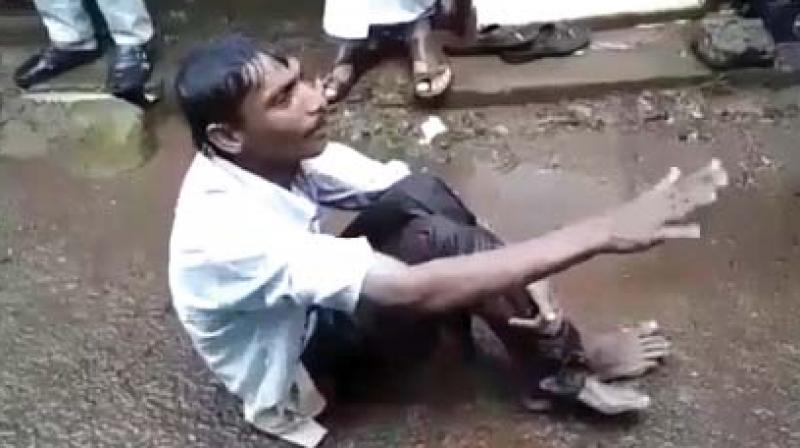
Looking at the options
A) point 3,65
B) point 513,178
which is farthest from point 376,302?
point 3,65

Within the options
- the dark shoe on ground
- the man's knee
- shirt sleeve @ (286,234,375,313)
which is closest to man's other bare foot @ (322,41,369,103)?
the dark shoe on ground

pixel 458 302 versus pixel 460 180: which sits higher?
pixel 458 302

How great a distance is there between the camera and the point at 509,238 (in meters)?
2.94

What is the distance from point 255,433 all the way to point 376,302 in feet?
1.53

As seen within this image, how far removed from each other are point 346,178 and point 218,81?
0.38 metres

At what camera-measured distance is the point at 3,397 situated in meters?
2.61

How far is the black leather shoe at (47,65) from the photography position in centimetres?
355

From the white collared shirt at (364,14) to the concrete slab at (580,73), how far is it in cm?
19

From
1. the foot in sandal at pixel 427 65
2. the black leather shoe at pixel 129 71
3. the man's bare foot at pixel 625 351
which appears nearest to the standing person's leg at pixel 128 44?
the black leather shoe at pixel 129 71

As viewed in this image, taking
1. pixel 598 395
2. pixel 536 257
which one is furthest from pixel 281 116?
pixel 598 395

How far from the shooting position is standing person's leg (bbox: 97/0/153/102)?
3457mm

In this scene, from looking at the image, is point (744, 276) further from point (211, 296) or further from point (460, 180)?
point (211, 296)

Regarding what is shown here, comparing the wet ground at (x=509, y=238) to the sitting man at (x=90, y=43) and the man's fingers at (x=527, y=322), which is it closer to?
the sitting man at (x=90, y=43)

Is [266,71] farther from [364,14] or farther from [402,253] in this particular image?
[364,14]
